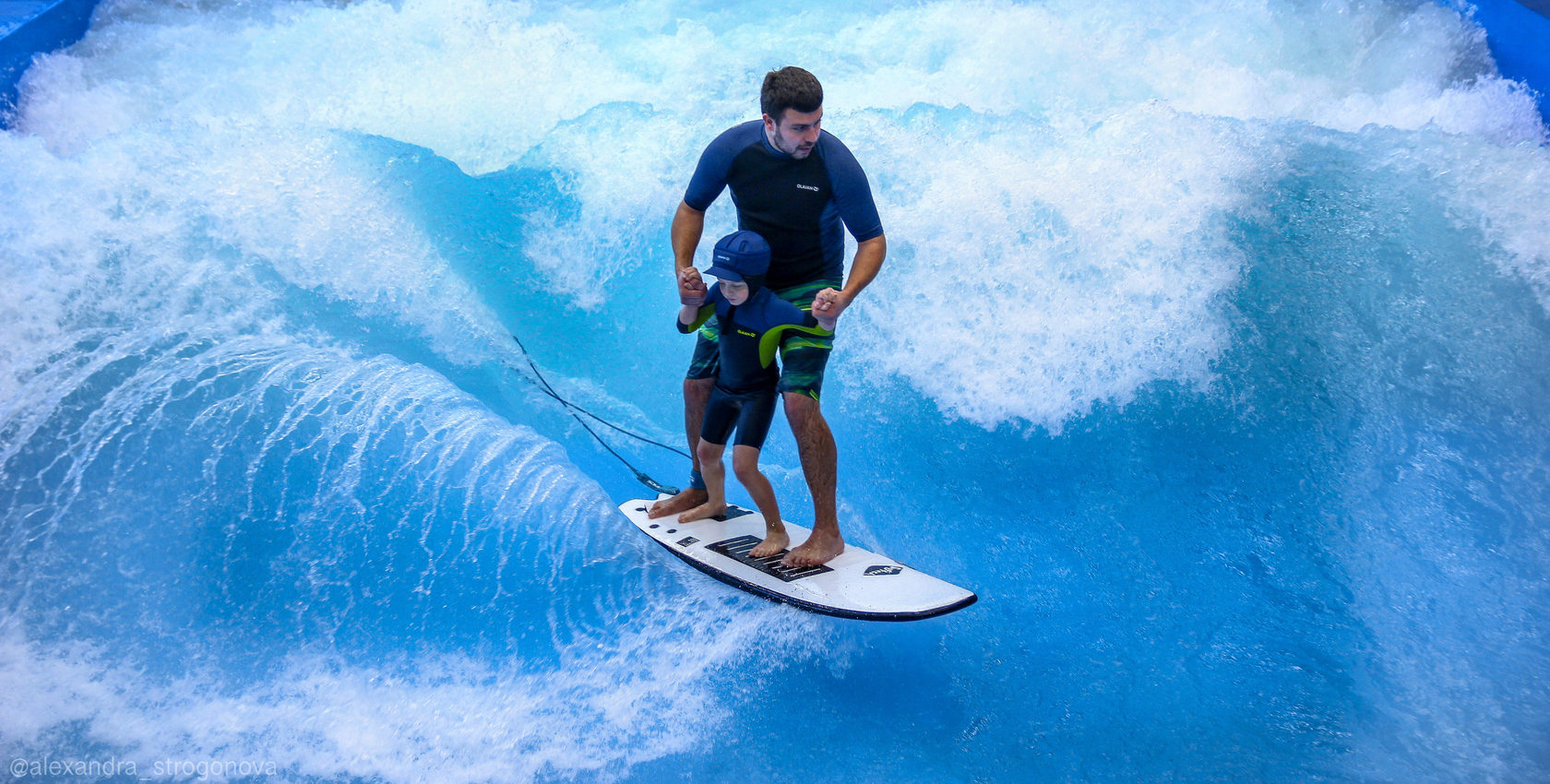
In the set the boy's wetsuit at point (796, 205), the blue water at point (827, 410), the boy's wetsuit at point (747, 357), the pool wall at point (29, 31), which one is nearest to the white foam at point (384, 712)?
the blue water at point (827, 410)

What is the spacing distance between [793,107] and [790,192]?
0.96ft

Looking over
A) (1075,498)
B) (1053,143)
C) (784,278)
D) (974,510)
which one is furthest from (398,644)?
(1053,143)

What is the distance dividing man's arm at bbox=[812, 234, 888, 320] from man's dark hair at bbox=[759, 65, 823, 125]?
0.47 meters

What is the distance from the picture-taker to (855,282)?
2773 mm

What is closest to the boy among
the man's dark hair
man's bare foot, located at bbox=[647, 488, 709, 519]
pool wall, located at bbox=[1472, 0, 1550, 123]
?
man's bare foot, located at bbox=[647, 488, 709, 519]

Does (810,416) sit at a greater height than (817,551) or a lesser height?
greater

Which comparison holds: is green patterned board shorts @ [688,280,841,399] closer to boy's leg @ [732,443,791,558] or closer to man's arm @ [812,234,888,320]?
man's arm @ [812,234,888,320]

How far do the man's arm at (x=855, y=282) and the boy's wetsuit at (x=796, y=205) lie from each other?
0.04 meters

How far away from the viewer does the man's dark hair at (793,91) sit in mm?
2562

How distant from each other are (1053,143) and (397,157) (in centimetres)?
336

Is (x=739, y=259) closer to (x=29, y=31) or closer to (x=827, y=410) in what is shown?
(x=827, y=410)

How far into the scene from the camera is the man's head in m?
2.56

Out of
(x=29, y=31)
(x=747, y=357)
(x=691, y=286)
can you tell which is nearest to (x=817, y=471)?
(x=747, y=357)

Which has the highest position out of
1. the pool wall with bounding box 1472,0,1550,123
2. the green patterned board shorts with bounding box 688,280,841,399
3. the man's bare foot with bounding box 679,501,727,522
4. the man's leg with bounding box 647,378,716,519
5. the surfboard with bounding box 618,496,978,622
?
the pool wall with bounding box 1472,0,1550,123
